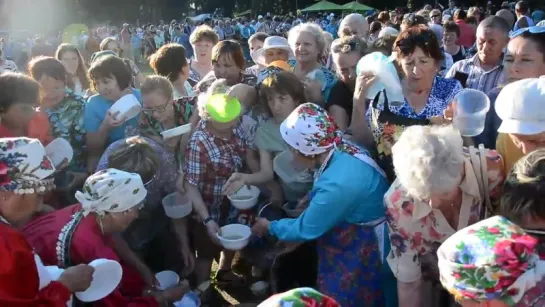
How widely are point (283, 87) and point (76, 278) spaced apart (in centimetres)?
186

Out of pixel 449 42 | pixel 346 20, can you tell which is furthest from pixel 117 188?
pixel 449 42

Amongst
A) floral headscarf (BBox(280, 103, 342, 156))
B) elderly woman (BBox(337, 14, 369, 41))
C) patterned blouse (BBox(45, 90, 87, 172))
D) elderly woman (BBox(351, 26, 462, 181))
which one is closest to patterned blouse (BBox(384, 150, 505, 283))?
floral headscarf (BBox(280, 103, 342, 156))

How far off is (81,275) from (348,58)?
2.58 metres

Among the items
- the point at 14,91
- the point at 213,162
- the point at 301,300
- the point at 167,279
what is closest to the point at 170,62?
the point at 213,162

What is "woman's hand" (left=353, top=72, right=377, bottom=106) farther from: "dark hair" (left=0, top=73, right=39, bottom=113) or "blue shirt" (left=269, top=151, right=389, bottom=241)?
"dark hair" (left=0, top=73, right=39, bottom=113)

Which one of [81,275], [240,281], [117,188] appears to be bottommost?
[240,281]

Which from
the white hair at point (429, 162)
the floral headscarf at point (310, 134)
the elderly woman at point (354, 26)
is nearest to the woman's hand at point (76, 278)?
the floral headscarf at point (310, 134)

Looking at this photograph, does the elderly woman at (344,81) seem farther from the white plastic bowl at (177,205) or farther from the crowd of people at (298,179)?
the white plastic bowl at (177,205)

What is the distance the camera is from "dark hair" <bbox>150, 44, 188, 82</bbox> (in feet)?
15.0

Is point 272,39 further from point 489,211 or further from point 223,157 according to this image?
point 489,211

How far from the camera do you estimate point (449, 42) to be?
643 cm

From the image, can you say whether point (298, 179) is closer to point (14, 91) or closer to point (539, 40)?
point (539, 40)

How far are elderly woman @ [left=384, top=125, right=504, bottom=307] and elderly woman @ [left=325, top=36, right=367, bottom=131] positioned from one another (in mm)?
1594

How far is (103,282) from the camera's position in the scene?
242 cm
